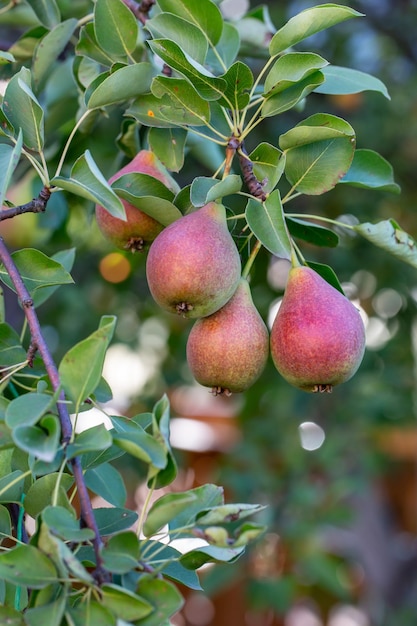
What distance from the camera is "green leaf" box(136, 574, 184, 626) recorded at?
585 millimetres

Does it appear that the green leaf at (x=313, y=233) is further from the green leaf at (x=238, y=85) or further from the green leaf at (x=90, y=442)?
the green leaf at (x=90, y=442)

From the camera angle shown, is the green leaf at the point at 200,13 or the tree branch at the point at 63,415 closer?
the tree branch at the point at 63,415

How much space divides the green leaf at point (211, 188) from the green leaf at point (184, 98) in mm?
75

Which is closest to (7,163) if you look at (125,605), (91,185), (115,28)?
(91,185)

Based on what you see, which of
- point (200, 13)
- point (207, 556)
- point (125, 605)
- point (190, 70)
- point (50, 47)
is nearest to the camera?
point (125, 605)

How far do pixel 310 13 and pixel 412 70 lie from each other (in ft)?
7.27

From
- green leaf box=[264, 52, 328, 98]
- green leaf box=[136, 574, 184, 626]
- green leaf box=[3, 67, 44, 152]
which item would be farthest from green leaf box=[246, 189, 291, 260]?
green leaf box=[136, 574, 184, 626]

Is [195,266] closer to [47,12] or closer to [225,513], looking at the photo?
[225,513]

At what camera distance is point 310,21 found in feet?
2.67

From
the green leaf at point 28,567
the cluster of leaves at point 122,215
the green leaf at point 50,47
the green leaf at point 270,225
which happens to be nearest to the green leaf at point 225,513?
the cluster of leaves at point 122,215

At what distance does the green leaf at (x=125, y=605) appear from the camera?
0.57 metres

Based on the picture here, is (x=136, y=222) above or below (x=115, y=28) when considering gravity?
below

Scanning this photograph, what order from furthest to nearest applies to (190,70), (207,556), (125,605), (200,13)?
(200,13), (190,70), (207,556), (125,605)

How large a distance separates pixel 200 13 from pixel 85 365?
459 mm
